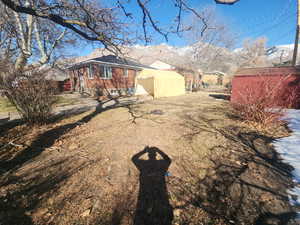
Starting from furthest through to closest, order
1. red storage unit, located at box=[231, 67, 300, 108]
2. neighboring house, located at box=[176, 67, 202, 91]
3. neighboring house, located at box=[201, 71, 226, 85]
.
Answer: neighboring house, located at box=[201, 71, 226, 85], neighboring house, located at box=[176, 67, 202, 91], red storage unit, located at box=[231, 67, 300, 108]

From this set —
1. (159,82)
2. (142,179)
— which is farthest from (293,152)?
(159,82)

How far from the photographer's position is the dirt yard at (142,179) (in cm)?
191

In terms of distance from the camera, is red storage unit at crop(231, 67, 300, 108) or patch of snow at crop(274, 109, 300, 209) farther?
red storage unit at crop(231, 67, 300, 108)

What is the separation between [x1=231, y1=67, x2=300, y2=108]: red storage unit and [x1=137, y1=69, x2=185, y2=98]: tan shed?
6059 millimetres

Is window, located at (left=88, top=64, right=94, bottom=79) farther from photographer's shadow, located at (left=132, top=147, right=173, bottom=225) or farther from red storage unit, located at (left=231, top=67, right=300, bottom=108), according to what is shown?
red storage unit, located at (left=231, top=67, right=300, bottom=108)

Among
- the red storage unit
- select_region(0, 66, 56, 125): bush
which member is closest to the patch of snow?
the red storage unit

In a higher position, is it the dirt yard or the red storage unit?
the red storage unit

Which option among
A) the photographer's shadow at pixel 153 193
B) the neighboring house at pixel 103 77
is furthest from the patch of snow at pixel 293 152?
the neighboring house at pixel 103 77

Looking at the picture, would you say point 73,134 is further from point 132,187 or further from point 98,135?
point 132,187

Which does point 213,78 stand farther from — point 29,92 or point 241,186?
point 29,92

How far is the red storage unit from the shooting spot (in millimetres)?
5348

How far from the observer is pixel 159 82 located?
13.4 metres

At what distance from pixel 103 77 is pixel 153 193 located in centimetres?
1365

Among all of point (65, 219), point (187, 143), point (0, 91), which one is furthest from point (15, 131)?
point (187, 143)
